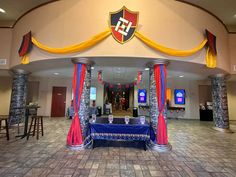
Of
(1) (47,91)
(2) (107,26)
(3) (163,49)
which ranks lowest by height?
(1) (47,91)

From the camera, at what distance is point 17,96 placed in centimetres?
644

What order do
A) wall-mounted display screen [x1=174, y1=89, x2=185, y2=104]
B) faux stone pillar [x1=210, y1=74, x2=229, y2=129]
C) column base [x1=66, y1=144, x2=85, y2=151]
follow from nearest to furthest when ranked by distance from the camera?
column base [x1=66, y1=144, x2=85, y2=151] < faux stone pillar [x1=210, y1=74, x2=229, y2=129] < wall-mounted display screen [x1=174, y1=89, x2=185, y2=104]

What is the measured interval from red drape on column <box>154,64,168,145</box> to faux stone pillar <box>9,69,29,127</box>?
19.6ft

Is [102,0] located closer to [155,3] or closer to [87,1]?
[87,1]

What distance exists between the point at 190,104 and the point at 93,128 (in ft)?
27.8

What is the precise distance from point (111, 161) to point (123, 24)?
11.8 ft

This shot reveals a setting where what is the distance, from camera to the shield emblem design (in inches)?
158

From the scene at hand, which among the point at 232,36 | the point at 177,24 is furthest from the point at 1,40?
the point at 232,36

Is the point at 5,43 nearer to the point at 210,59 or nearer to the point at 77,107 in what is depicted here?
the point at 77,107

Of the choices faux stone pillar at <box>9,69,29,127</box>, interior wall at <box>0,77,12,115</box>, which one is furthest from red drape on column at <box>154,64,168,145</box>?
interior wall at <box>0,77,12,115</box>

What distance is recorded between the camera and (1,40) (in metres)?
6.06

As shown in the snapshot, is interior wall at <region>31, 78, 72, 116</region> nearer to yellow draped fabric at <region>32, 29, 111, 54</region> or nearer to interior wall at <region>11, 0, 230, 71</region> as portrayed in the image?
interior wall at <region>11, 0, 230, 71</region>

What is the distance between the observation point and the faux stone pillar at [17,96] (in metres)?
6.30

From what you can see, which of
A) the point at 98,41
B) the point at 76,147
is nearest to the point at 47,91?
the point at 76,147
